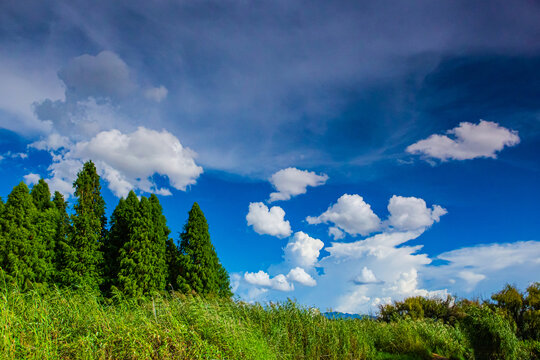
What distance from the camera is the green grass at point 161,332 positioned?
466cm

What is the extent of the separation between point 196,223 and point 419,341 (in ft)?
44.8

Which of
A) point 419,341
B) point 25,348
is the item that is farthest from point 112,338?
point 419,341

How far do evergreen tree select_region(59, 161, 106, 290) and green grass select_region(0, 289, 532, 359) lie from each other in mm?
12066

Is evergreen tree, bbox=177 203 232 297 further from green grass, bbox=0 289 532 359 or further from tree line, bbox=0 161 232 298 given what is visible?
green grass, bbox=0 289 532 359

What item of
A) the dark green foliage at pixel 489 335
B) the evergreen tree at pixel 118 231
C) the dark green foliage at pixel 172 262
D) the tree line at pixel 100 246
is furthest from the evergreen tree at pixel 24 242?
the dark green foliage at pixel 489 335

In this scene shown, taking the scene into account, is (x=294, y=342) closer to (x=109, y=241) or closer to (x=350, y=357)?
(x=350, y=357)

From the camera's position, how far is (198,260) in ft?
67.8

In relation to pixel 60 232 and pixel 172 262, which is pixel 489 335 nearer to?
pixel 172 262

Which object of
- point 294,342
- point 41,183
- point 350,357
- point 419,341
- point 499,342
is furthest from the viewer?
point 41,183

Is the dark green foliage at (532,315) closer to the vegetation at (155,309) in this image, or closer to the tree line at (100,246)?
the vegetation at (155,309)

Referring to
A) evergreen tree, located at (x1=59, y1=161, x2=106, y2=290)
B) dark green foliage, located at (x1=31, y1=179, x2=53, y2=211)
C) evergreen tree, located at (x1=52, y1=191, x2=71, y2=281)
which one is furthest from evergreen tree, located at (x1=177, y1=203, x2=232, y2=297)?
dark green foliage, located at (x1=31, y1=179, x2=53, y2=211)

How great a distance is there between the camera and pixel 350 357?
901cm

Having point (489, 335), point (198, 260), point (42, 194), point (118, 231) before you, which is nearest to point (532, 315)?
point (489, 335)

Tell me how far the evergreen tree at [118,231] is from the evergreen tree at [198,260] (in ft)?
10.5
